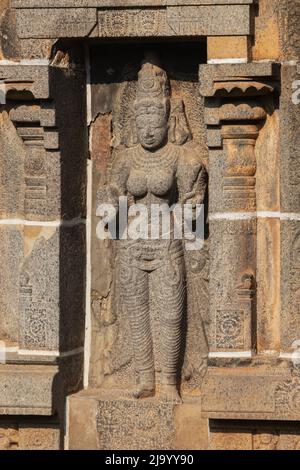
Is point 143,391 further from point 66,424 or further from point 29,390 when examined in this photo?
point 29,390

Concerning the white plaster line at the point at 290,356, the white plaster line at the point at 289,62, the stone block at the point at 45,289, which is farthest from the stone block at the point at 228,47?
the white plaster line at the point at 290,356

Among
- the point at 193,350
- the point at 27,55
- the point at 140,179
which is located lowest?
the point at 193,350

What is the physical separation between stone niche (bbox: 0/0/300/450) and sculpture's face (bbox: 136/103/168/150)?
0.01m

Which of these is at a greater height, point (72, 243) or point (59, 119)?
point (59, 119)

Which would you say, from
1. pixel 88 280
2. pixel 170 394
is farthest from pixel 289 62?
pixel 170 394

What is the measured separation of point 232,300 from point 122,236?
929mm

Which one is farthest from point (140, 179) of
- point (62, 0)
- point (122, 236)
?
point (62, 0)

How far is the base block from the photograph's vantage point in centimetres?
1241

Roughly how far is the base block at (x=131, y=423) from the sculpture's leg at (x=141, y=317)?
118 mm

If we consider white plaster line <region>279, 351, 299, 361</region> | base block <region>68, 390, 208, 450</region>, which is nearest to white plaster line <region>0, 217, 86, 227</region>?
base block <region>68, 390, 208, 450</region>

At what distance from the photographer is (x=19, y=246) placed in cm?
1256

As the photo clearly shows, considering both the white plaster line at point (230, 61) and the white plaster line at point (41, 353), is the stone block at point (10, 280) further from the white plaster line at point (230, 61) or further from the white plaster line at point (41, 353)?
the white plaster line at point (230, 61)

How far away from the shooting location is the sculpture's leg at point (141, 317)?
12492 millimetres

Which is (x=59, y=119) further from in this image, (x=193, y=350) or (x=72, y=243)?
(x=193, y=350)
